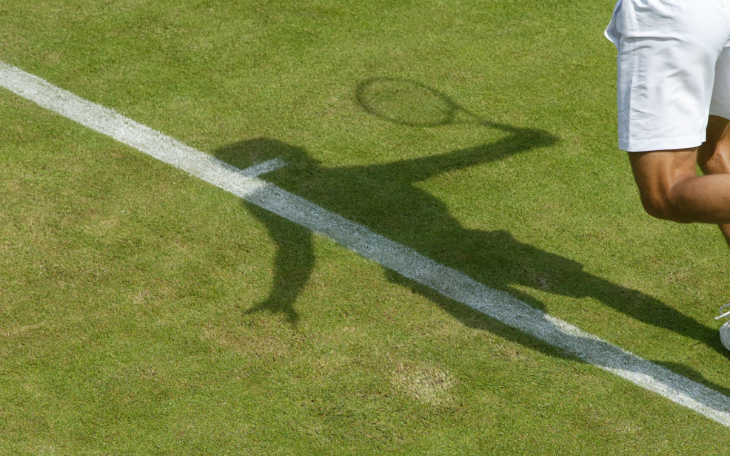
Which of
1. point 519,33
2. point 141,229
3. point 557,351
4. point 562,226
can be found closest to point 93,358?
point 141,229

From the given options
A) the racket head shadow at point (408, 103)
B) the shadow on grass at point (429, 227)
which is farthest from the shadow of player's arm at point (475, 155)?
the racket head shadow at point (408, 103)

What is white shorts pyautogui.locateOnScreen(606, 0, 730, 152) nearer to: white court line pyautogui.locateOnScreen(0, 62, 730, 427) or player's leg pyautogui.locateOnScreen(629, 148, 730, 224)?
player's leg pyautogui.locateOnScreen(629, 148, 730, 224)

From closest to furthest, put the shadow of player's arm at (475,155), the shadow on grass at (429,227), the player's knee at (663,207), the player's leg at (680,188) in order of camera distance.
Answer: the player's leg at (680,188), the player's knee at (663,207), the shadow on grass at (429,227), the shadow of player's arm at (475,155)

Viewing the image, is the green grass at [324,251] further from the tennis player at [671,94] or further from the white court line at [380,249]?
the tennis player at [671,94]

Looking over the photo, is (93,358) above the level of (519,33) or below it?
below

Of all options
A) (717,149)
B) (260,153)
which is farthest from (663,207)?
(260,153)

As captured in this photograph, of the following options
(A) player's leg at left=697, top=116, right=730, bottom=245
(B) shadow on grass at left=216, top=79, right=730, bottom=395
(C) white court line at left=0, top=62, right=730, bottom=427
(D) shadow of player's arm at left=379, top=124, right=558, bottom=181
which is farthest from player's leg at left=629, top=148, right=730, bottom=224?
(D) shadow of player's arm at left=379, top=124, right=558, bottom=181

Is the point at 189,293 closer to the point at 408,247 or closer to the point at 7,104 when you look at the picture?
the point at 408,247
